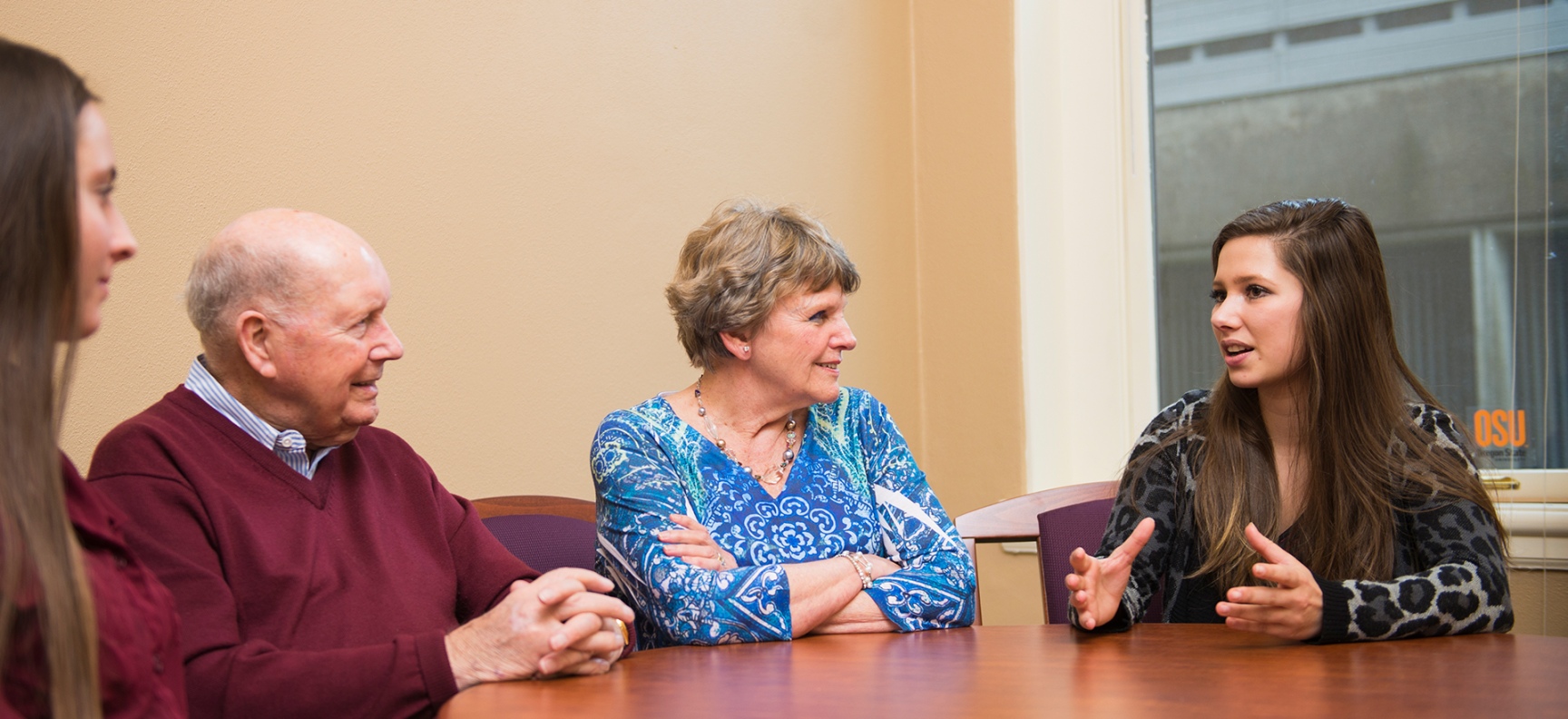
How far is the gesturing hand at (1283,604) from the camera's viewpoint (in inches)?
59.6

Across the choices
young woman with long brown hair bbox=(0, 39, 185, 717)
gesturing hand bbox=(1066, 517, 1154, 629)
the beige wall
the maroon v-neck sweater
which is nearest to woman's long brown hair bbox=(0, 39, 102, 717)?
young woman with long brown hair bbox=(0, 39, 185, 717)

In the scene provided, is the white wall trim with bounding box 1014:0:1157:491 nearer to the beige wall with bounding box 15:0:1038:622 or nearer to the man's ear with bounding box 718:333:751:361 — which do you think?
the beige wall with bounding box 15:0:1038:622

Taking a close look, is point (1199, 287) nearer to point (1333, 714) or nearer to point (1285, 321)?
point (1285, 321)

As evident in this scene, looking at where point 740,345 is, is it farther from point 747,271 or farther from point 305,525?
point 305,525

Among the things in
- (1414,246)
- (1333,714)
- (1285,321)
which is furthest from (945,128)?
(1333,714)

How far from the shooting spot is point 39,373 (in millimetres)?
1002

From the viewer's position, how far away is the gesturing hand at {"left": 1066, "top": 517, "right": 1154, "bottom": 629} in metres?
1.68

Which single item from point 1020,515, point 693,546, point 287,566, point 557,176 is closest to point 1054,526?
point 1020,515

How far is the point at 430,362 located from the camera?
2.35m

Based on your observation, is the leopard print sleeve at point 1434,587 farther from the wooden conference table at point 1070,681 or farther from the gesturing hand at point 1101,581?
the gesturing hand at point 1101,581

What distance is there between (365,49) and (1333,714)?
1969 millimetres

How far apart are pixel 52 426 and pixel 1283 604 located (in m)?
1.40

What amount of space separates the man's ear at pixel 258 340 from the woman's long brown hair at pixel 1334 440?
1458 mm

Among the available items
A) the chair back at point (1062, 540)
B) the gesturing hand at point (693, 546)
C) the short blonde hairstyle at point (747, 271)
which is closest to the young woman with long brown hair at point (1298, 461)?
the chair back at point (1062, 540)
